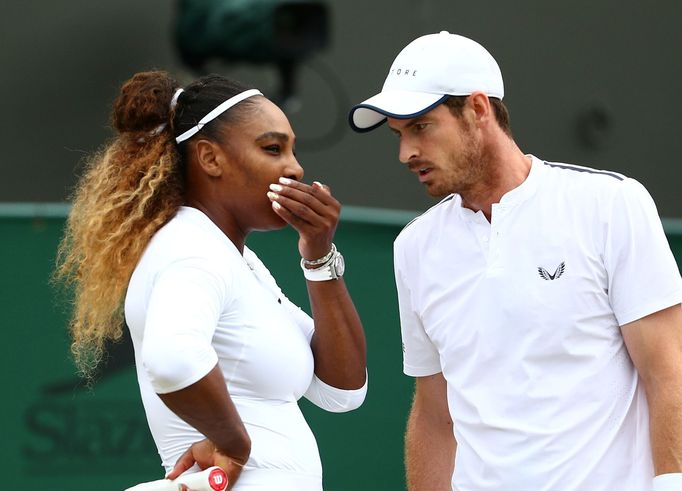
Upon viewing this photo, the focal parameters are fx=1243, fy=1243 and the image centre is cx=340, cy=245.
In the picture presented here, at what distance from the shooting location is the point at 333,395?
2861mm

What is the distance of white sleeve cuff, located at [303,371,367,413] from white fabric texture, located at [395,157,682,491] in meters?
0.26

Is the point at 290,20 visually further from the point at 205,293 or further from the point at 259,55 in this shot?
the point at 205,293

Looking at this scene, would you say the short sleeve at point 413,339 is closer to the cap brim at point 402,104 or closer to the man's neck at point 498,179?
the man's neck at point 498,179

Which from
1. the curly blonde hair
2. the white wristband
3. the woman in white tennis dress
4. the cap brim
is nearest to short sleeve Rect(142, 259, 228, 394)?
the woman in white tennis dress

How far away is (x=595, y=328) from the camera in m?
2.65

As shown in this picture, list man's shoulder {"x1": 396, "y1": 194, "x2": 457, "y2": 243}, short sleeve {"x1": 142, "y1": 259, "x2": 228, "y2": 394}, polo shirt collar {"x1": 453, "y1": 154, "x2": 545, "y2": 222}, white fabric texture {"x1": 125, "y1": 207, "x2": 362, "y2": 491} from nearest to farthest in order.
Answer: short sleeve {"x1": 142, "y1": 259, "x2": 228, "y2": 394}
white fabric texture {"x1": 125, "y1": 207, "x2": 362, "y2": 491}
polo shirt collar {"x1": 453, "y1": 154, "x2": 545, "y2": 222}
man's shoulder {"x1": 396, "y1": 194, "x2": 457, "y2": 243}

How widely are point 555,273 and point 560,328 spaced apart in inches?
4.7

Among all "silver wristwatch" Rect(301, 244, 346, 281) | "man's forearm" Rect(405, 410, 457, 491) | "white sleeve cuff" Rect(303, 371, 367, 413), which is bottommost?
"man's forearm" Rect(405, 410, 457, 491)

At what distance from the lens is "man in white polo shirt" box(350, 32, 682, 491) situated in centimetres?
262

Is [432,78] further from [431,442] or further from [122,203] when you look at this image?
[431,442]

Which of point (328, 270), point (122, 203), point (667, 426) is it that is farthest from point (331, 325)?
point (667, 426)

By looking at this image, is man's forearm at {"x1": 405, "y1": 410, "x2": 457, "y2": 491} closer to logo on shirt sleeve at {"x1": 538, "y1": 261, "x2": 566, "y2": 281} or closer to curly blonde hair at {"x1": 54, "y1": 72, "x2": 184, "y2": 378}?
logo on shirt sleeve at {"x1": 538, "y1": 261, "x2": 566, "y2": 281}

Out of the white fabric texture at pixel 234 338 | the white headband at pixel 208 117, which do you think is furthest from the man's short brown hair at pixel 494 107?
the white fabric texture at pixel 234 338

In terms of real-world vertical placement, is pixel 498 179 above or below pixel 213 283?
above
